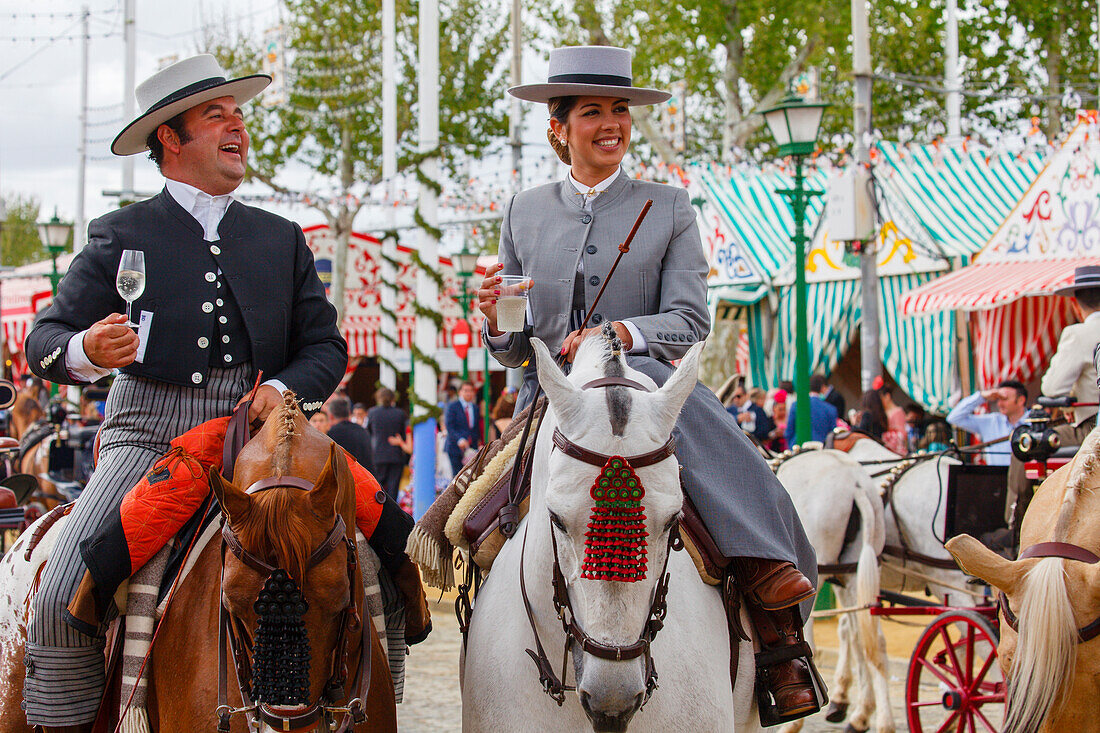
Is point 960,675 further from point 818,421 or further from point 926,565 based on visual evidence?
point 818,421

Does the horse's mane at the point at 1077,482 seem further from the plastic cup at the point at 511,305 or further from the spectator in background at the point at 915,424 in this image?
the spectator in background at the point at 915,424

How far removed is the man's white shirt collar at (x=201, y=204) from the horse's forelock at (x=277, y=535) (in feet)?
3.97

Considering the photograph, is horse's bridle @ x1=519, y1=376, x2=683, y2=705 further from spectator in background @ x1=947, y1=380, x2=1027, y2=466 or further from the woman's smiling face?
spectator in background @ x1=947, y1=380, x2=1027, y2=466

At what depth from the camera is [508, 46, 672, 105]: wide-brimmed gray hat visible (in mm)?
3682

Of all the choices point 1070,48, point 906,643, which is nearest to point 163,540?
point 906,643

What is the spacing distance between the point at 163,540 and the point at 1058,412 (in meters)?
5.62

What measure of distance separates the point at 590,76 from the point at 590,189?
383 mm

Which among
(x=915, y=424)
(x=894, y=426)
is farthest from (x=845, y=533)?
(x=915, y=424)

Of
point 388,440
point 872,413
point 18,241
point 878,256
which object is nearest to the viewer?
point 872,413

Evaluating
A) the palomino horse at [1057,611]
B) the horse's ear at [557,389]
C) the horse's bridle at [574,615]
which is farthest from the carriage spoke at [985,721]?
the horse's ear at [557,389]

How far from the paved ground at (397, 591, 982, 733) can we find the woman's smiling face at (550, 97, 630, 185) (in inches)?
182

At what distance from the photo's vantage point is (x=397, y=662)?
3.78 metres

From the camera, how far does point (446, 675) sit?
8812 millimetres

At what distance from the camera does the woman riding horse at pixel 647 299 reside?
348cm
